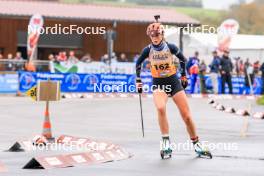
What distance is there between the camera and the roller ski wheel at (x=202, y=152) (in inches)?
489

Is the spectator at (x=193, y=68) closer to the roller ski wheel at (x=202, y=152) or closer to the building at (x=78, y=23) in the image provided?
the building at (x=78, y=23)

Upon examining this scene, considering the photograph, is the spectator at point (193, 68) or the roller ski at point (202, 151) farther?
the spectator at point (193, 68)

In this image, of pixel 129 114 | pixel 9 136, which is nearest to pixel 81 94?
pixel 129 114

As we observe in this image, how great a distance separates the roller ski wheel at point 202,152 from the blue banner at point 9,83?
21.6 metres


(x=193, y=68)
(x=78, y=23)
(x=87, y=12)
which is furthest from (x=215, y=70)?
(x=78, y=23)

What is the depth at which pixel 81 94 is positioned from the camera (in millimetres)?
33375

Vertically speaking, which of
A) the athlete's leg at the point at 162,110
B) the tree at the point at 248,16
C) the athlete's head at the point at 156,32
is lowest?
the athlete's leg at the point at 162,110

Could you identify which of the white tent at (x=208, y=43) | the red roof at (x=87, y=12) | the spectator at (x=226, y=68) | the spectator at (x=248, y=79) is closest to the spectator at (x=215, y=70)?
the spectator at (x=226, y=68)

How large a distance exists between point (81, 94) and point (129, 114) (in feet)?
31.9

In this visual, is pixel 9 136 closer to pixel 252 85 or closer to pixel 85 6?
pixel 252 85

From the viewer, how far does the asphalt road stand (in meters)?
11.0

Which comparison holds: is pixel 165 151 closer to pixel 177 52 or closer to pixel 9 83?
pixel 177 52

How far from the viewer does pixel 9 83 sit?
33656mm

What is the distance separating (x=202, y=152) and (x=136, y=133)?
5.01 meters
